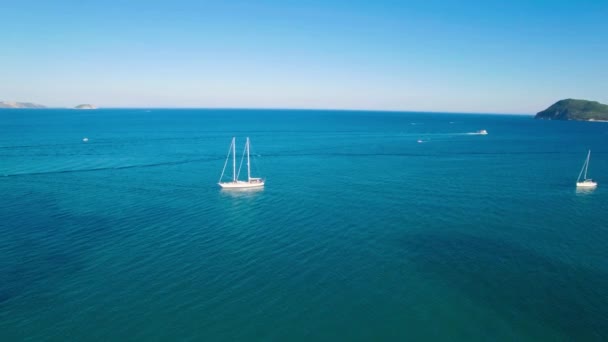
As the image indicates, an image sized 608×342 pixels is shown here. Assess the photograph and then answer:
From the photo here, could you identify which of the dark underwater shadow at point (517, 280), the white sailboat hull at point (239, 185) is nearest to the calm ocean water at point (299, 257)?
the dark underwater shadow at point (517, 280)

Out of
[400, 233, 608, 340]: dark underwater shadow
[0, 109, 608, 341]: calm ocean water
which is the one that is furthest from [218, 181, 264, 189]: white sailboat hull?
[400, 233, 608, 340]: dark underwater shadow

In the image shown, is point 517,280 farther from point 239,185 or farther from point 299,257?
point 239,185

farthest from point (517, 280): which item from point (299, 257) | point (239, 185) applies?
point (239, 185)

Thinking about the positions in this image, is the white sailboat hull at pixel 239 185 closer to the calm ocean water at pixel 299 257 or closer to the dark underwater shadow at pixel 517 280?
the calm ocean water at pixel 299 257

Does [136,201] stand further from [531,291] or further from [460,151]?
[460,151]

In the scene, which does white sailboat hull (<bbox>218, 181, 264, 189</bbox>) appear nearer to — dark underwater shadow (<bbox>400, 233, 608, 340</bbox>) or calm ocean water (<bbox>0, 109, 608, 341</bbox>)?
calm ocean water (<bbox>0, 109, 608, 341</bbox>)
